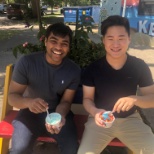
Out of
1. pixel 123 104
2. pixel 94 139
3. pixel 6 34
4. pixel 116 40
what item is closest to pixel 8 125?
pixel 94 139

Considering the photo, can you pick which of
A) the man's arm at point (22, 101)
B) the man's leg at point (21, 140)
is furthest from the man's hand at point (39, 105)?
the man's leg at point (21, 140)

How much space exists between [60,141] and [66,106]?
0.35 meters

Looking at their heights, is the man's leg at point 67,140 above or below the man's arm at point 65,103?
below

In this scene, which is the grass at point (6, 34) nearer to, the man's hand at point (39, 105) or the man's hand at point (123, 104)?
the man's hand at point (39, 105)

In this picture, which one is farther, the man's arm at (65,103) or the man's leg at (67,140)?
the man's arm at (65,103)

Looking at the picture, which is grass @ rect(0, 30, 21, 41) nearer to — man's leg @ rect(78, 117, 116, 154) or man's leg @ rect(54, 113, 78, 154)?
man's leg @ rect(54, 113, 78, 154)

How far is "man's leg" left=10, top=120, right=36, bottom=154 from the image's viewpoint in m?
2.52

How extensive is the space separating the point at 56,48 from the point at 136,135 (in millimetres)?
1118

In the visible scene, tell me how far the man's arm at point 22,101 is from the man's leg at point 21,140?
8.1 inches

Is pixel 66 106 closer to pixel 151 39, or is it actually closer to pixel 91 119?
pixel 91 119

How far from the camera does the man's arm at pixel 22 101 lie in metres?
2.46

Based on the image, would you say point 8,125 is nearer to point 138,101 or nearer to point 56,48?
point 56,48

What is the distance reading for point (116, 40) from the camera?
2.54 meters

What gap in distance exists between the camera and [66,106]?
278cm
